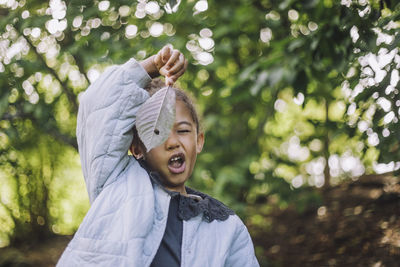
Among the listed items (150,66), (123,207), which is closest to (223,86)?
(150,66)

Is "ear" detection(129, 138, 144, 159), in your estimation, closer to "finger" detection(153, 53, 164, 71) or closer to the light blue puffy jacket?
the light blue puffy jacket

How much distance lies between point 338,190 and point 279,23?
2171mm

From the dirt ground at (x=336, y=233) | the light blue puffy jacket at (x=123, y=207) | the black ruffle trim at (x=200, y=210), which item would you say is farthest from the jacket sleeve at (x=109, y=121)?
the dirt ground at (x=336, y=233)

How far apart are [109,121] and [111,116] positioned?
18 millimetres

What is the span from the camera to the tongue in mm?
1494

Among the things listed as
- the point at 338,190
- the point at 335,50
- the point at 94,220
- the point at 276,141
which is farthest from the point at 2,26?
the point at 338,190

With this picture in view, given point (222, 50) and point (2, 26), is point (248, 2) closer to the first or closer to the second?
point (222, 50)

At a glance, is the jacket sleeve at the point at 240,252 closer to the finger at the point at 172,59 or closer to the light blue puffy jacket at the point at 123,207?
the light blue puffy jacket at the point at 123,207

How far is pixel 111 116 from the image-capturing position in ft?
4.79

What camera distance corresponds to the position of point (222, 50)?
344 cm

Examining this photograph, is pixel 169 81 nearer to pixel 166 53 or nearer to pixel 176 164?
pixel 166 53

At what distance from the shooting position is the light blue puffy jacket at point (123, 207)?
4.28ft

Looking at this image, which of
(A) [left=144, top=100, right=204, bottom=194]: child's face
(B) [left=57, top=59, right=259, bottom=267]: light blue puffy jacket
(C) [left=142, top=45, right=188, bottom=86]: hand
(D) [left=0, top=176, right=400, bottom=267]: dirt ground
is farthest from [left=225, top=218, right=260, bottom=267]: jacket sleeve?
(D) [left=0, top=176, right=400, bottom=267]: dirt ground

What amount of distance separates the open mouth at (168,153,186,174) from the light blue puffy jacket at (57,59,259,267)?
78 millimetres
